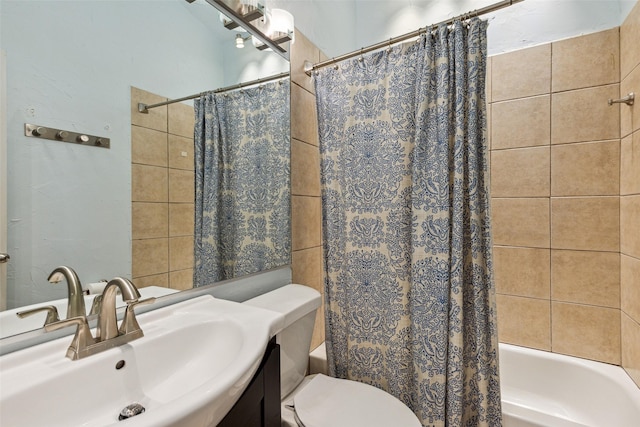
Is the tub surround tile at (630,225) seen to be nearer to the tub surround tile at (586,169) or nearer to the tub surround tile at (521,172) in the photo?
the tub surround tile at (586,169)

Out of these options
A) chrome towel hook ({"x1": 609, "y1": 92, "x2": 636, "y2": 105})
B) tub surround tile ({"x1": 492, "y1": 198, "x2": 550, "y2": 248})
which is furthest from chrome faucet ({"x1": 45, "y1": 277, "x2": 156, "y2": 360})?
chrome towel hook ({"x1": 609, "y1": 92, "x2": 636, "y2": 105})

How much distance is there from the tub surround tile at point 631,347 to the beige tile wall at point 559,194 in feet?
0.17

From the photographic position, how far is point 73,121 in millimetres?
778

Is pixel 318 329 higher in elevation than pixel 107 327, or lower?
lower

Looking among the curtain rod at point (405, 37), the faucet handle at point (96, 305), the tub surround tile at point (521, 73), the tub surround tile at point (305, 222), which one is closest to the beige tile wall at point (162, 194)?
the faucet handle at point (96, 305)

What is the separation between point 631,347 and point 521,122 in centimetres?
123

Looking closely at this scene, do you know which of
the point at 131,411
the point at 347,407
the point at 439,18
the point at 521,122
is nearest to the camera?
the point at 131,411

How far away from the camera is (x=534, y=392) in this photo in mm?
1707

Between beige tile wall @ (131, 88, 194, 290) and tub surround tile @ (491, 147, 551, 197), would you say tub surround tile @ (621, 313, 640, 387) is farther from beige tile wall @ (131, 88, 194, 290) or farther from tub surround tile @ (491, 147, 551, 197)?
beige tile wall @ (131, 88, 194, 290)

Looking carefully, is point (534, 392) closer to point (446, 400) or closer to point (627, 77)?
point (446, 400)

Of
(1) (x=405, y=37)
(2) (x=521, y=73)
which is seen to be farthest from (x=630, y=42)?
(1) (x=405, y=37)

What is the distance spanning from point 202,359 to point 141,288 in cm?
30

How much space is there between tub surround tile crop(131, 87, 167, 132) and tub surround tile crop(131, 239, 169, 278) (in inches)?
14.1

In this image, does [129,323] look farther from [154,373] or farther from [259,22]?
[259,22]
